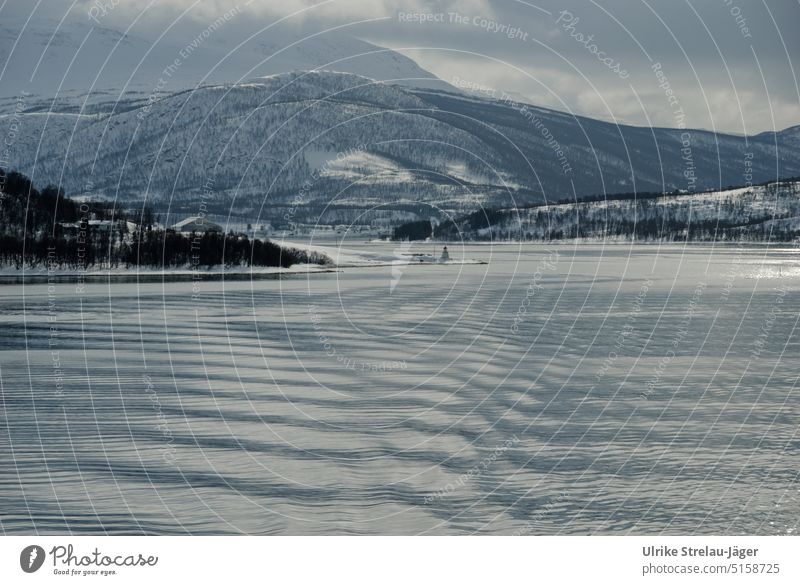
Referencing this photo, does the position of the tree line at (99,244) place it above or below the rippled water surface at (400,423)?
above

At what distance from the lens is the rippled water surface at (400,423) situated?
1305 centimetres

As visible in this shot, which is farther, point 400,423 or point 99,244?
point 99,244

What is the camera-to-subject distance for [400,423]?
60.7 feet

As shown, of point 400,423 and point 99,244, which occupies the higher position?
point 99,244

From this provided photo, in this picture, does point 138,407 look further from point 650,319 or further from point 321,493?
point 650,319

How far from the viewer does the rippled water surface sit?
42.8 ft

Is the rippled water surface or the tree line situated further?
the tree line

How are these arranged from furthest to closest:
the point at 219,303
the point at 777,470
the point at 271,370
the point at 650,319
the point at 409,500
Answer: the point at 219,303
the point at 650,319
the point at 271,370
the point at 777,470
the point at 409,500

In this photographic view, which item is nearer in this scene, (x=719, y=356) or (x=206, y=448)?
(x=206, y=448)

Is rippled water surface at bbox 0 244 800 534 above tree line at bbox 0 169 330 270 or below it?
below

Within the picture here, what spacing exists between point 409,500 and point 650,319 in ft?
81.5

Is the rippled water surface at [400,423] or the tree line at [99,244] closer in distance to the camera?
the rippled water surface at [400,423]

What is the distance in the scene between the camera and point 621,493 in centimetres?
1371

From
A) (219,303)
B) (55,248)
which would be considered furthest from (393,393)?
(55,248)
